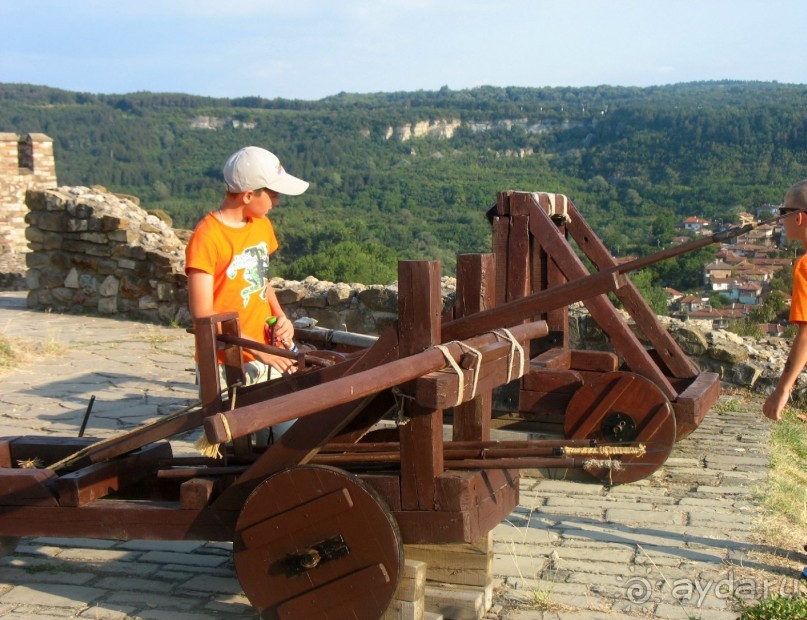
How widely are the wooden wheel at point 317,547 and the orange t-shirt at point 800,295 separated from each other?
70.4 inches

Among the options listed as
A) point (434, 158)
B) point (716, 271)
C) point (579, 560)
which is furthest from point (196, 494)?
point (434, 158)

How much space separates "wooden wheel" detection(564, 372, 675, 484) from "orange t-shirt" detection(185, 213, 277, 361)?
70.2 inches

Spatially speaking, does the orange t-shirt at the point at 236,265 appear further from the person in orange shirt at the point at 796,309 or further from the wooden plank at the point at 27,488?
the person in orange shirt at the point at 796,309

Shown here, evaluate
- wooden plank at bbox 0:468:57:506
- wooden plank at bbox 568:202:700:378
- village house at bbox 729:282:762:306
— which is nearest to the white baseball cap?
wooden plank at bbox 0:468:57:506

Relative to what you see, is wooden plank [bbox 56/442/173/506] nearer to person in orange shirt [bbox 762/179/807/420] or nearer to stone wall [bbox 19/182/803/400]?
person in orange shirt [bbox 762/179/807/420]

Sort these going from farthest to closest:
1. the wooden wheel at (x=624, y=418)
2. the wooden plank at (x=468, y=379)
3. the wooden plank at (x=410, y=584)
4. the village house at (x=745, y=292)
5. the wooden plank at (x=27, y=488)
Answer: the village house at (x=745, y=292)
the wooden wheel at (x=624, y=418)
the wooden plank at (x=27, y=488)
the wooden plank at (x=410, y=584)
the wooden plank at (x=468, y=379)

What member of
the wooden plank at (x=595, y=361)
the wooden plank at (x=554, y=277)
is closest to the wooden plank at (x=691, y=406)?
the wooden plank at (x=595, y=361)

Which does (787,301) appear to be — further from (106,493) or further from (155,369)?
(106,493)

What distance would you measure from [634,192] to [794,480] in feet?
81.5

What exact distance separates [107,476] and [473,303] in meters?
1.48

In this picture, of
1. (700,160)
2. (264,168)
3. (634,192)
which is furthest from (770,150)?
(264,168)

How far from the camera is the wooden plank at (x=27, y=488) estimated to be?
3432 millimetres

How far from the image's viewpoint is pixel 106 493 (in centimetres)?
352

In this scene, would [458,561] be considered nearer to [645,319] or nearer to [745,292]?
[645,319]
